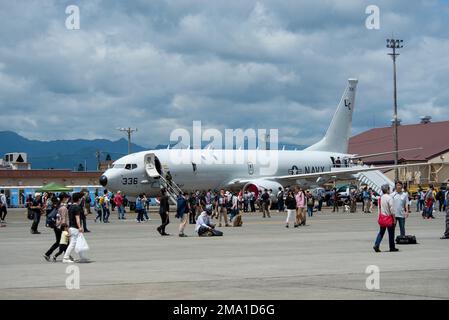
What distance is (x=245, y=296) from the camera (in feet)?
41.1

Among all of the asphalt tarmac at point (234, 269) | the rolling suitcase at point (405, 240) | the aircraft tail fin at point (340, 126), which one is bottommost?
the asphalt tarmac at point (234, 269)

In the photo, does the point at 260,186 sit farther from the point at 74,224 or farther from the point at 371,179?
the point at 74,224

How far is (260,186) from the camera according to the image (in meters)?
55.8

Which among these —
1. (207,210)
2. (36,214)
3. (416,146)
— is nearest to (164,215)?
(207,210)

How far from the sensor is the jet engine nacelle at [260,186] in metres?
55.8

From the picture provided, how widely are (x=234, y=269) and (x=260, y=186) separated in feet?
129

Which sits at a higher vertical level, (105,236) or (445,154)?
(445,154)

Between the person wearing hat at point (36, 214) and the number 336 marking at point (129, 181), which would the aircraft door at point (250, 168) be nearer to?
the number 336 marking at point (129, 181)

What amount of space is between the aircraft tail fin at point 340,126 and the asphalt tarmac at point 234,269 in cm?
4303

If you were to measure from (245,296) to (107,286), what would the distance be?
2.66 metres

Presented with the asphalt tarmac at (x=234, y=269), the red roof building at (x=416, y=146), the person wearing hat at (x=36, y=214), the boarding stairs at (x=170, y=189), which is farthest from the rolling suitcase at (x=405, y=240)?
the red roof building at (x=416, y=146)

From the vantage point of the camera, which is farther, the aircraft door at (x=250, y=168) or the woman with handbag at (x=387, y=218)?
the aircraft door at (x=250, y=168)
